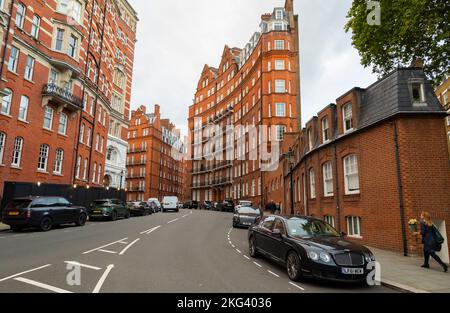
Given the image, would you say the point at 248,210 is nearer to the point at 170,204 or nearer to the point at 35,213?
the point at 35,213

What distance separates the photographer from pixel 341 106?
14.6 m

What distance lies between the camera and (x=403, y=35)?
13820 mm

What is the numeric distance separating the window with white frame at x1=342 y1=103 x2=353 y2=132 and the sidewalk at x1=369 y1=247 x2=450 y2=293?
663 centimetres

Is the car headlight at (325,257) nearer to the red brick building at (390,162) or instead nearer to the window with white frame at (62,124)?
the red brick building at (390,162)

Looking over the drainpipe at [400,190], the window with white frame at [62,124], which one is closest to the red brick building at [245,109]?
the window with white frame at [62,124]

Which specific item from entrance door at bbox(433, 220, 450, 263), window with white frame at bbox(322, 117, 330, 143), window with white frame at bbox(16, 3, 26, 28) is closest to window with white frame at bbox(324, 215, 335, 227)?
window with white frame at bbox(322, 117, 330, 143)

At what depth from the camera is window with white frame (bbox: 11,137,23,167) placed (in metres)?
21.7

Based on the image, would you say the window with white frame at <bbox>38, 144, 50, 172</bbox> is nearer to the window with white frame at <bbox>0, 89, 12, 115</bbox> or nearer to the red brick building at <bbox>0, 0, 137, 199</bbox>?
the red brick building at <bbox>0, 0, 137, 199</bbox>

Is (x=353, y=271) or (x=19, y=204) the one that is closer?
(x=353, y=271)

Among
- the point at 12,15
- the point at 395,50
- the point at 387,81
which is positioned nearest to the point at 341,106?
the point at 387,81

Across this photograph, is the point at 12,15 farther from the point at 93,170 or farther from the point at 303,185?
the point at 303,185

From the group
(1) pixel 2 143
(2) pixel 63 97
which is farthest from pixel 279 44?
(1) pixel 2 143

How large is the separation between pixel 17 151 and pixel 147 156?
1967 inches
